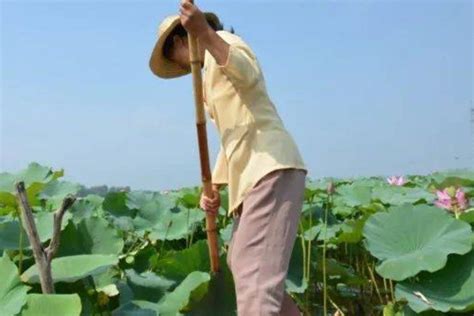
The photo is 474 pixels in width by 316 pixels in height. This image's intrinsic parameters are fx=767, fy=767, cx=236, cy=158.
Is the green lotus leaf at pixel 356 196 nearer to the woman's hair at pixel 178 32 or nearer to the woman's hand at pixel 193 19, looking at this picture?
the woman's hair at pixel 178 32

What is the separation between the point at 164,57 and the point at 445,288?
95 cm

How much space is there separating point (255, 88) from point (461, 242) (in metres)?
0.81

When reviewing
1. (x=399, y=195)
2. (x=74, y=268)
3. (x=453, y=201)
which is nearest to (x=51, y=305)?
(x=74, y=268)

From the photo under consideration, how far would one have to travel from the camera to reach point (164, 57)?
1758mm

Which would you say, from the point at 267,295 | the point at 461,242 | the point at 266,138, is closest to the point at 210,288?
the point at 267,295

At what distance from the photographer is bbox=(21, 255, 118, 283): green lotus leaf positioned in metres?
1.62

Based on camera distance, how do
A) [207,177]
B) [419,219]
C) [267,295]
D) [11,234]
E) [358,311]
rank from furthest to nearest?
1. [358,311]
2. [419,219]
3. [11,234]
4. [207,177]
5. [267,295]

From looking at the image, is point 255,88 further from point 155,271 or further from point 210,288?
point 155,271

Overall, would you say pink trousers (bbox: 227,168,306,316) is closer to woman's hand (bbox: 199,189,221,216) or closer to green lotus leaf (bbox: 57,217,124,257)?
woman's hand (bbox: 199,189,221,216)

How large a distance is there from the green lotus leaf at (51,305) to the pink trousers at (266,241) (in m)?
0.34

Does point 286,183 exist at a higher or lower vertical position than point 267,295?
higher

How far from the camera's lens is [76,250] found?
6.52 feet

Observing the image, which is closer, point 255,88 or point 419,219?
point 255,88

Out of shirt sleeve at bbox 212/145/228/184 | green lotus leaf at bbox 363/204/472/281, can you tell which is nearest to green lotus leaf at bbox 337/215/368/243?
green lotus leaf at bbox 363/204/472/281
